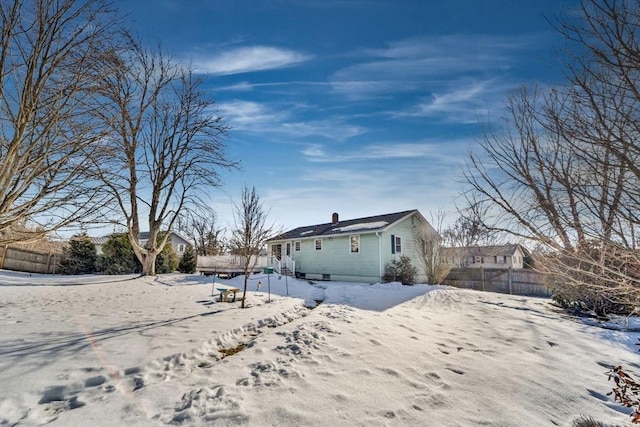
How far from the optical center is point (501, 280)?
56.2ft

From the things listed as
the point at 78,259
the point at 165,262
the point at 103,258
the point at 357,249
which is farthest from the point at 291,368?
the point at 78,259

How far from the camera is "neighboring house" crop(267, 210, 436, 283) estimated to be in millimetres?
16828

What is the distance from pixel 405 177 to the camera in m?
13.5

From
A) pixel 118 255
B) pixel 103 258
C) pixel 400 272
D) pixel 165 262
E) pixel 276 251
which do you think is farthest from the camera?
pixel 276 251

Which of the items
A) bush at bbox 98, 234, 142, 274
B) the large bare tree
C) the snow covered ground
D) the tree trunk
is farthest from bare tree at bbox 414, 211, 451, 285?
bush at bbox 98, 234, 142, 274

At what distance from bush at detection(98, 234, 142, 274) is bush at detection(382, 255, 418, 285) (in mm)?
16219

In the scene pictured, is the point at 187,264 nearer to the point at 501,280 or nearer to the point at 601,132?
the point at 501,280

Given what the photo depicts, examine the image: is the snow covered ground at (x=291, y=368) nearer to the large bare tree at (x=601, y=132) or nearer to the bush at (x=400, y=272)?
the large bare tree at (x=601, y=132)

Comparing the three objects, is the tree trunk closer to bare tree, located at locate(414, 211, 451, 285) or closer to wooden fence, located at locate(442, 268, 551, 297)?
bare tree, located at locate(414, 211, 451, 285)

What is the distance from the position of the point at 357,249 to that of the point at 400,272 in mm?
2932

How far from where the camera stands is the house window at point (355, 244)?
702 inches

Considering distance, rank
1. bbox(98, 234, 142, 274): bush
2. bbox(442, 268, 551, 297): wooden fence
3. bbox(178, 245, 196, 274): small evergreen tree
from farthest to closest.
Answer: bbox(178, 245, 196, 274): small evergreen tree < bbox(98, 234, 142, 274): bush < bbox(442, 268, 551, 297): wooden fence

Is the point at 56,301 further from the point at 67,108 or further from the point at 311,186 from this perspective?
the point at 311,186

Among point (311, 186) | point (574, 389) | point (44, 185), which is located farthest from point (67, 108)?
point (311, 186)
